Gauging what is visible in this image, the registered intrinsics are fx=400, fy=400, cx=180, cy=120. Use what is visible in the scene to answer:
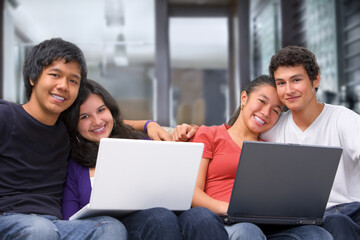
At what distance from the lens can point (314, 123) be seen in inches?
57.6

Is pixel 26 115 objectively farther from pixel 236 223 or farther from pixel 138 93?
pixel 138 93

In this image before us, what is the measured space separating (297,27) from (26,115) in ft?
9.22

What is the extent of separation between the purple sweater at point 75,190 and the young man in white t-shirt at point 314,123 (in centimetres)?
72

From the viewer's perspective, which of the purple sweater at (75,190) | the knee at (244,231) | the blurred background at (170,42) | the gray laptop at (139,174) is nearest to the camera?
the gray laptop at (139,174)

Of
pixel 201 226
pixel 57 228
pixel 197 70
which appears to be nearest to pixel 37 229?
pixel 57 228

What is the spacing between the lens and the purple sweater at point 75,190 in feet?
4.44

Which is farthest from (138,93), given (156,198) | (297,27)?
(156,198)

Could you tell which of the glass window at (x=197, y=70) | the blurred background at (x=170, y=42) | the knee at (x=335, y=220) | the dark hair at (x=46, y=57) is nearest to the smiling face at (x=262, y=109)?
the knee at (x=335, y=220)

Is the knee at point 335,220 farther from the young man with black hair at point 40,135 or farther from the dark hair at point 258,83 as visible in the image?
the young man with black hair at point 40,135

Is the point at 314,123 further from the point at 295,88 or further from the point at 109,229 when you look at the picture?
the point at 109,229

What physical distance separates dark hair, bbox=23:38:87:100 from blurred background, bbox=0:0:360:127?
214 centimetres

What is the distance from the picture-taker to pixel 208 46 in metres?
3.91

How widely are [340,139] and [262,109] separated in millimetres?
293

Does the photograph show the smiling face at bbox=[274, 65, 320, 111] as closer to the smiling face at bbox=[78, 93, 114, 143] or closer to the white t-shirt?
the white t-shirt
